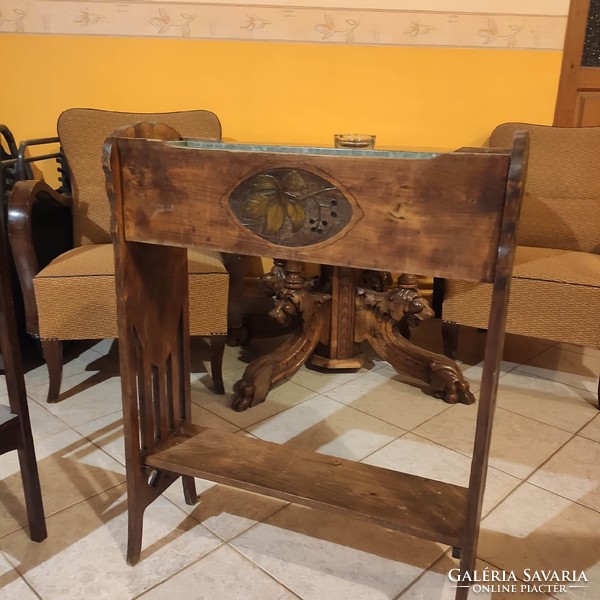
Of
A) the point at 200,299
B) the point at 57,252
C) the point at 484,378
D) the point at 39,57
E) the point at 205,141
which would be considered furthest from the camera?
the point at 39,57

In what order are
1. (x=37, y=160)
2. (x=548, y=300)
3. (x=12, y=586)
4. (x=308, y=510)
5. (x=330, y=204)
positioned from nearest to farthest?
(x=330, y=204), (x=12, y=586), (x=308, y=510), (x=548, y=300), (x=37, y=160)

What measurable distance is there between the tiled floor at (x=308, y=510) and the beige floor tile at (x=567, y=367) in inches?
0.6

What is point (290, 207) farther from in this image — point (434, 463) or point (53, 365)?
point (53, 365)

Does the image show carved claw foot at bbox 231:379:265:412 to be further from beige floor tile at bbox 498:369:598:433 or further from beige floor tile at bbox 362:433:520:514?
beige floor tile at bbox 498:369:598:433

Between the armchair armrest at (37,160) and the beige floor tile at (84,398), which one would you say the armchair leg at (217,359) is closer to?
the beige floor tile at (84,398)

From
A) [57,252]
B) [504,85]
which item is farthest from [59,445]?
[504,85]

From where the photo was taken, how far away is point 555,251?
2.08 meters

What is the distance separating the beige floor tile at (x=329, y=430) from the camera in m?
1.66

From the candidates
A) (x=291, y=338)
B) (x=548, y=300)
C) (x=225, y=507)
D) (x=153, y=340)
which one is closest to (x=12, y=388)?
(x=153, y=340)

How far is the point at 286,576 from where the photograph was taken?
1.20m

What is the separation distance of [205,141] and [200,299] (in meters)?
0.80

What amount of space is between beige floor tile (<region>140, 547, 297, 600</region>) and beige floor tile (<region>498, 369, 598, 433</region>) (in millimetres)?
1049

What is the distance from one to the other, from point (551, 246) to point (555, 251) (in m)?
0.09

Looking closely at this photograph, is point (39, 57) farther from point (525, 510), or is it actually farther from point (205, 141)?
point (525, 510)
